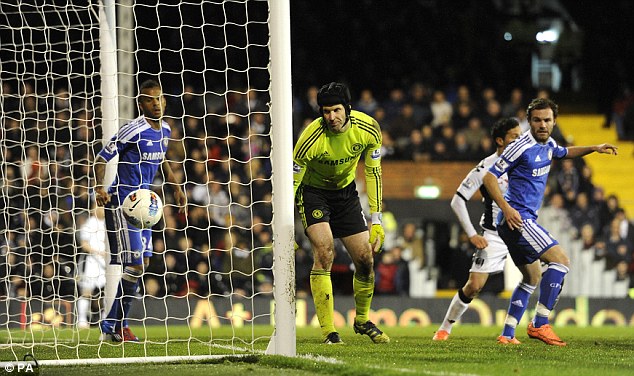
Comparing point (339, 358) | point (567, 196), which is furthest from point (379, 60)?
point (339, 358)

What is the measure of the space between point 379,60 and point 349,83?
82 centimetres

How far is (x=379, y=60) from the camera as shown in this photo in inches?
866

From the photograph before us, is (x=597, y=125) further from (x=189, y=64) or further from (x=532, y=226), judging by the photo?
(x=532, y=226)

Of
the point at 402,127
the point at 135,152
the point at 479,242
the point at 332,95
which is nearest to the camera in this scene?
the point at 332,95

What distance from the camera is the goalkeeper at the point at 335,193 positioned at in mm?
8227

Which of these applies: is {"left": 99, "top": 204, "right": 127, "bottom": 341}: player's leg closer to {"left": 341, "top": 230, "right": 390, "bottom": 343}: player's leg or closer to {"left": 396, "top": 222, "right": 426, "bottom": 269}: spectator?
{"left": 341, "top": 230, "right": 390, "bottom": 343}: player's leg

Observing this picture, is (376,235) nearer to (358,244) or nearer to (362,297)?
(358,244)

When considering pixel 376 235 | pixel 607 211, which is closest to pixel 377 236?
pixel 376 235

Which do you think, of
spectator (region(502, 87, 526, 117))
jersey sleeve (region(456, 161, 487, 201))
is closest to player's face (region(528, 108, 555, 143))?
jersey sleeve (region(456, 161, 487, 201))

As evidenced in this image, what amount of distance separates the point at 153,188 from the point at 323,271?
7.60 meters

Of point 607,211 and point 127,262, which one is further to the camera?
point 607,211

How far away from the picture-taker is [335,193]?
28.4 ft

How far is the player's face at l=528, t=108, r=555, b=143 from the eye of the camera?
28.2 feet

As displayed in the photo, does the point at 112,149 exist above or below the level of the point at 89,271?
above
